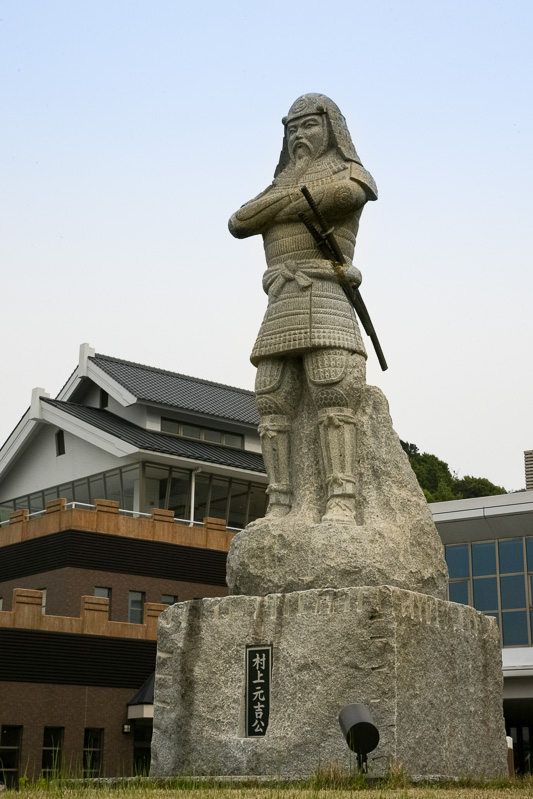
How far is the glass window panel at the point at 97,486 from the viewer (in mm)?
25109

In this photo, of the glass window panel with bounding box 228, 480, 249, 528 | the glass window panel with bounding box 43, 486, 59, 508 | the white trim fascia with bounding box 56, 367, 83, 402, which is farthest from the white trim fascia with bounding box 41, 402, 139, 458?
the glass window panel with bounding box 228, 480, 249, 528

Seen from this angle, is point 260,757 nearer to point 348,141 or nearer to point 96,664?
point 348,141

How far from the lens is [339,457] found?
8.12m

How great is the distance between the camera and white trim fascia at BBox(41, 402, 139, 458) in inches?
938

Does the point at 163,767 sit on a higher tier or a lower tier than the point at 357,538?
lower

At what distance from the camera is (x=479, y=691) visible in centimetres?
802

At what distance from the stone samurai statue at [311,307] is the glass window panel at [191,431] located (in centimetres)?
1747

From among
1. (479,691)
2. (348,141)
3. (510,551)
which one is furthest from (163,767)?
(510,551)

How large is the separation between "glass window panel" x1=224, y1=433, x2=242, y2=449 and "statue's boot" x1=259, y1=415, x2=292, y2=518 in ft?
59.6

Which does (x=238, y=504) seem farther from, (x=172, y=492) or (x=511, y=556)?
(x=511, y=556)

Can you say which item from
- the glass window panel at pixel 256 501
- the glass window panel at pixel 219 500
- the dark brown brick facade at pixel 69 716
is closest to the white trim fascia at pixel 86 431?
the glass window panel at pixel 219 500

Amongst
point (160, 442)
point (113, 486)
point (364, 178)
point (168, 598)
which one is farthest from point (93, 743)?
point (364, 178)

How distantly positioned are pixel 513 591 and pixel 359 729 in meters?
16.5

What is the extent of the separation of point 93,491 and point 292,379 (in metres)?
17.7
